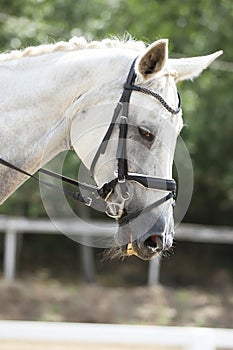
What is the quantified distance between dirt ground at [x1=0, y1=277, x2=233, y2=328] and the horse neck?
7.39 m

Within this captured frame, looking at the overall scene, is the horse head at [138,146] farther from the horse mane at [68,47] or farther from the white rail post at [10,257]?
the white rail post at [10,257]

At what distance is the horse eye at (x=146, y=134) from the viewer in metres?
3.84

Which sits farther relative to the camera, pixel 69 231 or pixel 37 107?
pixel 69 231

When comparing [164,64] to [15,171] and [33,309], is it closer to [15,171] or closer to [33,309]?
[15,171]

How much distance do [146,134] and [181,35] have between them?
9449mm

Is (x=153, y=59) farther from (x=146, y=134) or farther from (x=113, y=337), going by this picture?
(x=113, y=337)

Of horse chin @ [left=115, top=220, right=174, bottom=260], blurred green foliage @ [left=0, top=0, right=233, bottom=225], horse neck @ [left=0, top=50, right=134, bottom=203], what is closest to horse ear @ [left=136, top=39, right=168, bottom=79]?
horse neck @ [left=0, top=50, right=134, bottom=203]

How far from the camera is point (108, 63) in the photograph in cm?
400

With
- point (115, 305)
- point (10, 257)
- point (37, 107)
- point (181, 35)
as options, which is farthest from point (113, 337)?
point (181, 35)

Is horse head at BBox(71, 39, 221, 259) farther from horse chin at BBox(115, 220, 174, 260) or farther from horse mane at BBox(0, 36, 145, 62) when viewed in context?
horse mane at BBox(0, 36, 145, 62)

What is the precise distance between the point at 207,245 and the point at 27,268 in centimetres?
394

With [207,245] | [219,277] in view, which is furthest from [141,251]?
[207,245]

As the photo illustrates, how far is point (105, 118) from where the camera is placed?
394cm

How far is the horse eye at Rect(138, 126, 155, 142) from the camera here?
3.84 meters
